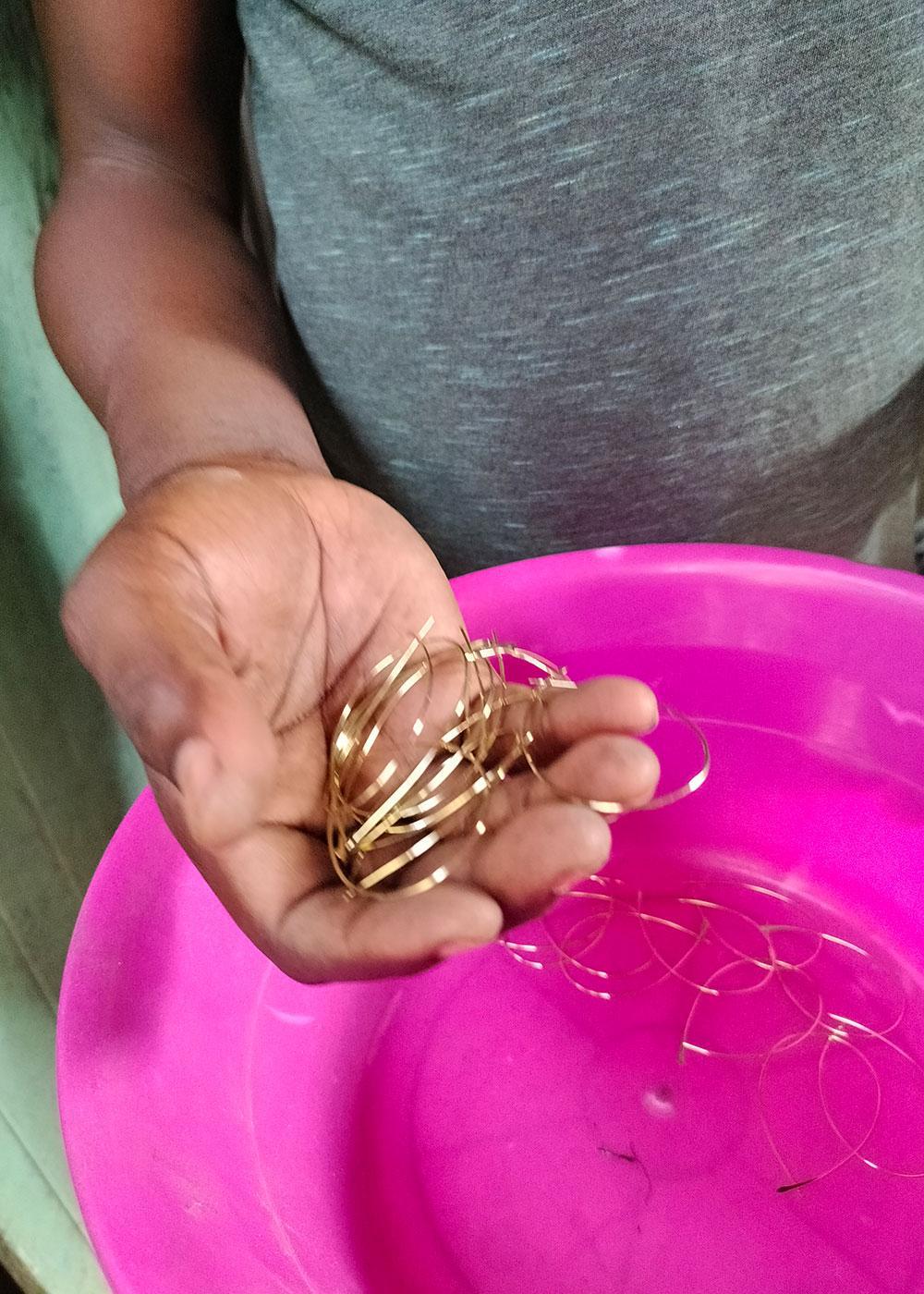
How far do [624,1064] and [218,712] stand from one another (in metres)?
0.34

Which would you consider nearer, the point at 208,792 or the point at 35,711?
the point at 208,792

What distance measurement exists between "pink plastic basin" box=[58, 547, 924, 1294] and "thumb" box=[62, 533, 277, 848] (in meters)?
0.16

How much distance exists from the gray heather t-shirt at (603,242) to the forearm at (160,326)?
43mm

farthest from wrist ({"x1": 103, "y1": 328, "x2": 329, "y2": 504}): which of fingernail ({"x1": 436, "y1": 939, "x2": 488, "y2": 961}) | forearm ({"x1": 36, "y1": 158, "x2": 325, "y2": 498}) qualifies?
fingernail ({"x1": 436, "y1": 939, "x2": 488, "y2": 961})

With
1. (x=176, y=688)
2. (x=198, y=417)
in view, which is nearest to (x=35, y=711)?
(x=198, y=417)

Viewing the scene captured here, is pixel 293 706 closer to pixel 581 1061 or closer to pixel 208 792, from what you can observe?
pixel 208 792

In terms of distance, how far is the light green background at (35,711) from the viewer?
1.66 feet

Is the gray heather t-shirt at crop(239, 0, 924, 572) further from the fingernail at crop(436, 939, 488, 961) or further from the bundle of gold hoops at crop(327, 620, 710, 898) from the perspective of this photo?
the fingernail at crop(436, 939, 488, 961)

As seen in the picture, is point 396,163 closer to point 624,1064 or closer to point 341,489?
point 341,489

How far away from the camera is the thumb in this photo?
24 centimetres

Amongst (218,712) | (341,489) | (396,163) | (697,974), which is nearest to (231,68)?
(396,163)

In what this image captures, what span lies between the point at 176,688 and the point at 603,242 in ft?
0.94

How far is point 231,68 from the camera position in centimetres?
54

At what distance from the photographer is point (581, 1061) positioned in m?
0.49
